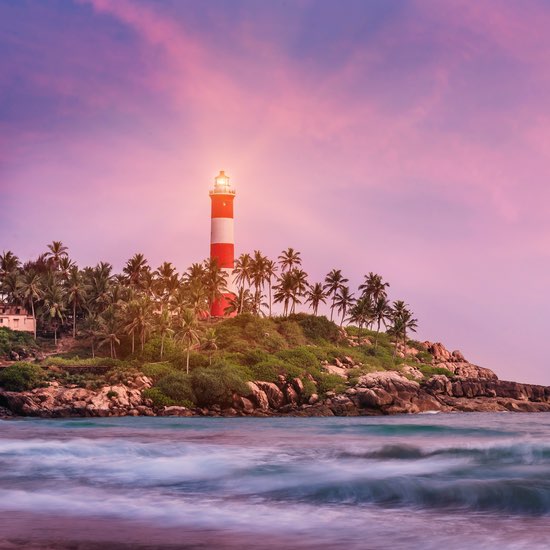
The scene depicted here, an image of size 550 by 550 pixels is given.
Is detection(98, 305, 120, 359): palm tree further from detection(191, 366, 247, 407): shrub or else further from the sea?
the sea

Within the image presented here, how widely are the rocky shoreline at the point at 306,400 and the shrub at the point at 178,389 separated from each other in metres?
0.87

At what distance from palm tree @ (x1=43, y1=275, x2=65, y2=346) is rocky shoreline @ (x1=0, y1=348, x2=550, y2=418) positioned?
21316 millimetres

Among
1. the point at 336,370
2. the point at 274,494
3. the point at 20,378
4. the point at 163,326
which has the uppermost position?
the point at 163,326

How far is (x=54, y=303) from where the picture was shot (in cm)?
7638

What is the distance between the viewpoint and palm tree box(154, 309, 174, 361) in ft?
221

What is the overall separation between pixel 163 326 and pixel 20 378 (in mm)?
15648

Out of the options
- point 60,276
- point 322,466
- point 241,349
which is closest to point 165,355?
point 241,349

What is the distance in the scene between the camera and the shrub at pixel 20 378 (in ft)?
179

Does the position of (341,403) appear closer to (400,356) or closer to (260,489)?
(400,356)

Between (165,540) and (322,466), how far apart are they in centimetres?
1022

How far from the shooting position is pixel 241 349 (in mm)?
67188

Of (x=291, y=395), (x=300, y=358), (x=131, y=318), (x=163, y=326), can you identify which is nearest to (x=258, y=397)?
(x=291, y=395)

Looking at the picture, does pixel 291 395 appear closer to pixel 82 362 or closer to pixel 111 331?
pixel 82 362

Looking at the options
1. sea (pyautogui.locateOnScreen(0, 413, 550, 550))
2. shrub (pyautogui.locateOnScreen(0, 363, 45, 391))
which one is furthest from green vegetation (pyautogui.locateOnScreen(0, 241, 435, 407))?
sea (pyautogui.locateOnScreen(0, 413, 550, 550))
